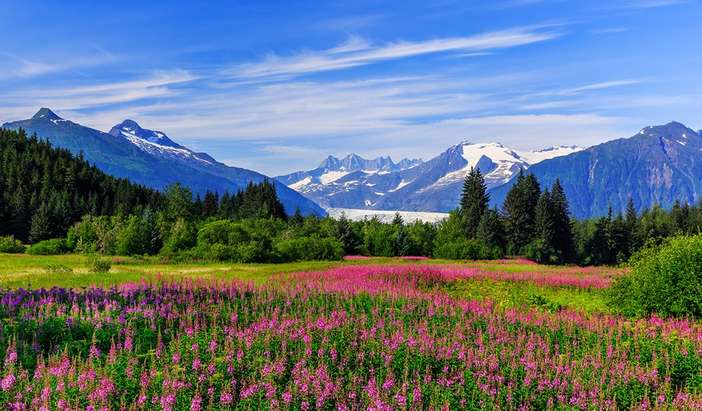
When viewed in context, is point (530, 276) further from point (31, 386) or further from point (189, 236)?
point (189, 236)

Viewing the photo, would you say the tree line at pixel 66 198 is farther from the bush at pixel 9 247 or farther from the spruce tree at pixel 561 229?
the spruce tree at pixel 561 229

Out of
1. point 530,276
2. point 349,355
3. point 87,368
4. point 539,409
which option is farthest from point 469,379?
point 530,276

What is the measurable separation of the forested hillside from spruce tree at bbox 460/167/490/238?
62627 millimetres

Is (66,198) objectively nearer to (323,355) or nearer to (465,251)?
(465,251)

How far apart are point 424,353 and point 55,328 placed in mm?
8884

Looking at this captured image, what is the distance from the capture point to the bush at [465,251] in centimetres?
7422

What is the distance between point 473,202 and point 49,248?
63428 millimetres

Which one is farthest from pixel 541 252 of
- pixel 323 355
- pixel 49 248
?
pixel 323 355

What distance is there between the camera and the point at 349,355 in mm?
11594

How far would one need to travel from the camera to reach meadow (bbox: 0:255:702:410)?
9070mm

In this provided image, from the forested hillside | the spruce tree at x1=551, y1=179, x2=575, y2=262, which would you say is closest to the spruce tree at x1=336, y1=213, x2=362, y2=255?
the spruce tree at x1=551, y1=179, x2=575, y2=262

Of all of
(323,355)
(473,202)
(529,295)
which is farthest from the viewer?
(473,202)

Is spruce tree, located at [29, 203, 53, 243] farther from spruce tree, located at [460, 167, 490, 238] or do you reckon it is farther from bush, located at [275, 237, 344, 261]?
spruce tree, located at [460, 167, 490, 238]

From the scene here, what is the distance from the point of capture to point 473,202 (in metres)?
93.6
